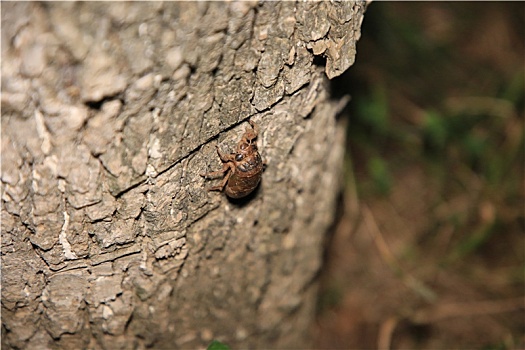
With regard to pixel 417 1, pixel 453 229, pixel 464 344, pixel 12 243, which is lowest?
pixel 464 344

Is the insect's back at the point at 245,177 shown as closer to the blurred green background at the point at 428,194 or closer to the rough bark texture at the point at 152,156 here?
the rough bark texture at the point at 152,156

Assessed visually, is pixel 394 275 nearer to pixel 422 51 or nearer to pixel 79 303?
pixel 422 51

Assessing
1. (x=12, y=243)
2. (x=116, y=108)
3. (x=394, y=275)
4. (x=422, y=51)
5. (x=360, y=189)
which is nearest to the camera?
(x=116, y=108)

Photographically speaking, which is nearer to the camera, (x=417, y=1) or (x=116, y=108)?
(x=116, y=108)

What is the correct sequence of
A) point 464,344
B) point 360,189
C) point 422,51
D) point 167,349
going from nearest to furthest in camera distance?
point 167,349 < point 464,344 < point 360,189 < point 422,51

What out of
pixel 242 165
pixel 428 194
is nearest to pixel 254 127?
pixel 242 165

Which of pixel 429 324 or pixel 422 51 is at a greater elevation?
pixel 422 51

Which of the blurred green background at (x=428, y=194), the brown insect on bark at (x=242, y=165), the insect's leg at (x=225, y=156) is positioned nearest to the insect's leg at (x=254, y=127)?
the brown insect on bark at (x=242, y=165)

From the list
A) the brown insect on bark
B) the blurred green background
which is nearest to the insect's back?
the brown insect on bark

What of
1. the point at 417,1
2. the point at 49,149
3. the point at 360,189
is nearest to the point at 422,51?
the point at 417,1
